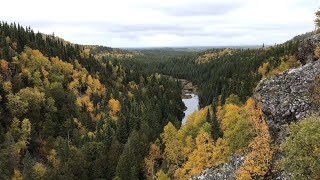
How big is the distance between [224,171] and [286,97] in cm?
1857

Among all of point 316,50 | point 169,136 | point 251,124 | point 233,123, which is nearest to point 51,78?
point 169,136

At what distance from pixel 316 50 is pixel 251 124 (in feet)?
67.6

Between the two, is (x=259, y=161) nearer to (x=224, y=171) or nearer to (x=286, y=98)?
(x=224, y=171)

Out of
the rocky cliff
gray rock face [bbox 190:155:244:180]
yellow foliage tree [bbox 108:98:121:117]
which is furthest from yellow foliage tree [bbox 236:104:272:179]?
yellow foliage tree [bbox 108:98:121:117]

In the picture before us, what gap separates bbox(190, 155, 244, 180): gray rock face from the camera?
2388 inches

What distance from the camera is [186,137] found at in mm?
100500

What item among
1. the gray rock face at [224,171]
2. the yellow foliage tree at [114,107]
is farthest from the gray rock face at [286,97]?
the yellow foliage tree at [114,107]

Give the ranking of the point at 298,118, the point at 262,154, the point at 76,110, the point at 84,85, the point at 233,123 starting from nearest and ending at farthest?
the point at 298,118 → the point at 262,154 → the point at 233,123 → the point at 76,110 → the point at 84,85

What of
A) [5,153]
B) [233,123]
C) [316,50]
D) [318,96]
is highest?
[316,50]

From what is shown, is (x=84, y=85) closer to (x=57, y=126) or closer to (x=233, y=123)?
(x=57, y=126)

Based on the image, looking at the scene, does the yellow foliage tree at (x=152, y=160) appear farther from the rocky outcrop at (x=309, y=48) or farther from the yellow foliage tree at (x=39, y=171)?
the rocky outcrop at (x=309, y=48)

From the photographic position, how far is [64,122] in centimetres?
14538

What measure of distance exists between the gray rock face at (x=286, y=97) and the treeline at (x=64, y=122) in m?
43.1

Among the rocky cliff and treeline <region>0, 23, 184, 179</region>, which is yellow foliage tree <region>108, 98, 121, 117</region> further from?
the rocky cliff
